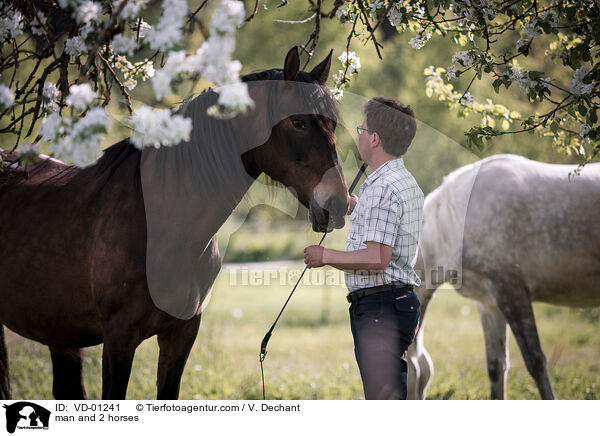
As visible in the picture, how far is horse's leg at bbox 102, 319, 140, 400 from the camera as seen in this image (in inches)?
96.6

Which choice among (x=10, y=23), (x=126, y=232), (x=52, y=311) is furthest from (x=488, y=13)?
(x=52, y=311)

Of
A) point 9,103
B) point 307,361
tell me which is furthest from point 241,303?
point 9,103

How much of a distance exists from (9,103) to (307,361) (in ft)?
19.8

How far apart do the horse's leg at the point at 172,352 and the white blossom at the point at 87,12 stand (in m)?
1.60

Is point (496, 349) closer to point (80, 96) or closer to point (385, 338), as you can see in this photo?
point (385, 338)

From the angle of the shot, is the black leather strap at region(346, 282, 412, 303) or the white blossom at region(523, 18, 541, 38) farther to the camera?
the white blossom at region(523, 18, 541, 38)

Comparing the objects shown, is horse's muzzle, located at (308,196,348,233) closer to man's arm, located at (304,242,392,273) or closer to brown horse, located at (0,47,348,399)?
brown horse, located at (0,47,348,399)

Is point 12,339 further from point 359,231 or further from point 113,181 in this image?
point 359,231

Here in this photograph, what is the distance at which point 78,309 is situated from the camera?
8.89 feet

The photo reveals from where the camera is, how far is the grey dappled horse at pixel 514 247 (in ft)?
13.6

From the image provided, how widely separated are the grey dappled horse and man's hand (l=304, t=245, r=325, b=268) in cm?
204

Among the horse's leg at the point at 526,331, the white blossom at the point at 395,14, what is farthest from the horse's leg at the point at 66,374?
the horse's leg at the point at 526,331

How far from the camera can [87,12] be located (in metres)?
1.80
